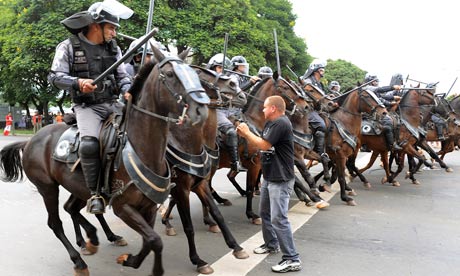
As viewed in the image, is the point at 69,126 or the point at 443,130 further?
the point at 443,130

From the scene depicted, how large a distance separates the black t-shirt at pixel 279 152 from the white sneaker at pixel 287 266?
101 cm

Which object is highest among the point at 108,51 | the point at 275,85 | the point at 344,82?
the point at 108,51

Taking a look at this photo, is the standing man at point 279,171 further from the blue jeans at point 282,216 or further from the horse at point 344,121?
the horse at point 344,121

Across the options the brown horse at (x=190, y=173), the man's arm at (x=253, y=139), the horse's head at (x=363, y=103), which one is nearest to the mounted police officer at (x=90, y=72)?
the brown horse at (x=190, y=173)

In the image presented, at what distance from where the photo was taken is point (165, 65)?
4.13 meters

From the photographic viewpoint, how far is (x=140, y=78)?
4391 mm

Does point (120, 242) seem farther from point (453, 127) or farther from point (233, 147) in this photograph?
point (453, 127)

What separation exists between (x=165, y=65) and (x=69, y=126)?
1.86m

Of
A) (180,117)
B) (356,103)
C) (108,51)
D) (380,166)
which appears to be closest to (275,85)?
(356,103)

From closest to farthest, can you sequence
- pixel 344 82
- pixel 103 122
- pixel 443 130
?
1. pixel 103 122
2. pixel 443 130
3. pixel 344 82

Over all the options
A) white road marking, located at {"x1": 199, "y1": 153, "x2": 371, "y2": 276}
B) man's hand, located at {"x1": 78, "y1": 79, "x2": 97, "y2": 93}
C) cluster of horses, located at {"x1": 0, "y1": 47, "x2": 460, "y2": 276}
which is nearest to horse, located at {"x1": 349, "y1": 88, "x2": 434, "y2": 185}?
cluster of horses, located at {"x1": 0, "y1": 47, "x2": 460, "y2": 276}

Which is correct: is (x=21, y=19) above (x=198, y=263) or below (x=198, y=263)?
above

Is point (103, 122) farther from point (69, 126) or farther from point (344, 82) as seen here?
point (344, 82)

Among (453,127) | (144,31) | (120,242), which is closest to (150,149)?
(120,242)
